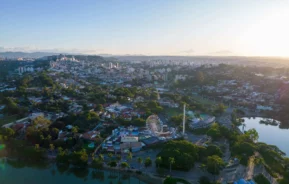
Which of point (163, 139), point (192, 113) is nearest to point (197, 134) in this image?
point (163, 139)

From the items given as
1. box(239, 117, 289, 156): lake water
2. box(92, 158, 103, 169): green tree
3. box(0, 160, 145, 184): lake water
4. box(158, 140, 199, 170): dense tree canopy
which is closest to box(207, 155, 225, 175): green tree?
box(158, 140, 199, 170): dense tree canopy

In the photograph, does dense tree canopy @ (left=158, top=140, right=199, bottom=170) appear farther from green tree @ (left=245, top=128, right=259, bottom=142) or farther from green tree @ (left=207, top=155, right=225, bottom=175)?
green tree @ (left=245, top=128, right=259, bottom=142)

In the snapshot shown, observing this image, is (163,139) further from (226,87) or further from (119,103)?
(226,87)

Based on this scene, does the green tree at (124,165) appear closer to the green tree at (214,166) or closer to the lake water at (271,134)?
the green tree at (214,166)

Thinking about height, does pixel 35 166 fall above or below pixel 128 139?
below

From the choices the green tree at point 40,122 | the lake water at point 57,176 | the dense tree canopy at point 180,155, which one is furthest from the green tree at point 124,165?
the green tree at point 40,122

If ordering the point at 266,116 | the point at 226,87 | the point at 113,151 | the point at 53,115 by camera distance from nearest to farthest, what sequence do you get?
the point at 113,151, the point at 53,115, the point at 266,116, the point at 226,87

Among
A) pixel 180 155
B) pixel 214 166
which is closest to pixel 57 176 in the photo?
pixel 180 155
